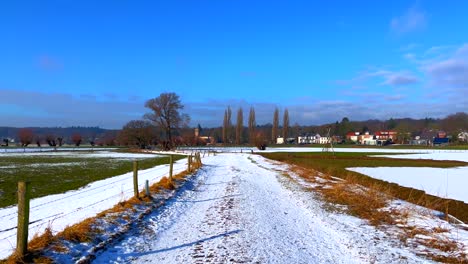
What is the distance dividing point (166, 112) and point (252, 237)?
8643cm

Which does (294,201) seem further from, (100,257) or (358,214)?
(100,257)

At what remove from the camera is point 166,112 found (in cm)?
9381

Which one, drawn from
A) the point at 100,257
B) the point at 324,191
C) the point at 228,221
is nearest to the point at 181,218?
the point at 228,221

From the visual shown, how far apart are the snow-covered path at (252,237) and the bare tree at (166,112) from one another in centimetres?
8021

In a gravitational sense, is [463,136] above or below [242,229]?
above

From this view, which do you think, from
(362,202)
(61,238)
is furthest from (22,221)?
(362,202)

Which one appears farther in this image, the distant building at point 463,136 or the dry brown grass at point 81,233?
→ the distant building at point 463,136

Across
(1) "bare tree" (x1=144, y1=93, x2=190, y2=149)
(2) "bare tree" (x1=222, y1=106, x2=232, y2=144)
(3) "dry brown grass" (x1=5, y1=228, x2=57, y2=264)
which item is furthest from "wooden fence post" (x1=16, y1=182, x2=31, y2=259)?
(2) "bare tree" (x1=222, y1=106, x2=232, y2=144)

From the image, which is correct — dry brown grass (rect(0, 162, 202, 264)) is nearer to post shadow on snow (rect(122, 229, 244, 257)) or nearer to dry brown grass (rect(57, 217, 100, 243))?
dry brown grass (rect(57, 217, 100, 243))

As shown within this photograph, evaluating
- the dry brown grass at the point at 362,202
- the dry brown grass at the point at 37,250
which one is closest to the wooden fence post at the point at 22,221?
the dry brown grass at the point at 37,250

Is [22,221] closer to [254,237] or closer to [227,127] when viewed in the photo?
[254,237]

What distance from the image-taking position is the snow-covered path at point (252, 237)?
7633 millimetres

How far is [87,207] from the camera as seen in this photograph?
14.5 metres

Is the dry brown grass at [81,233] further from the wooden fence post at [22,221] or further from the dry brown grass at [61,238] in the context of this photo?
the wooden fence post at [22,221]
